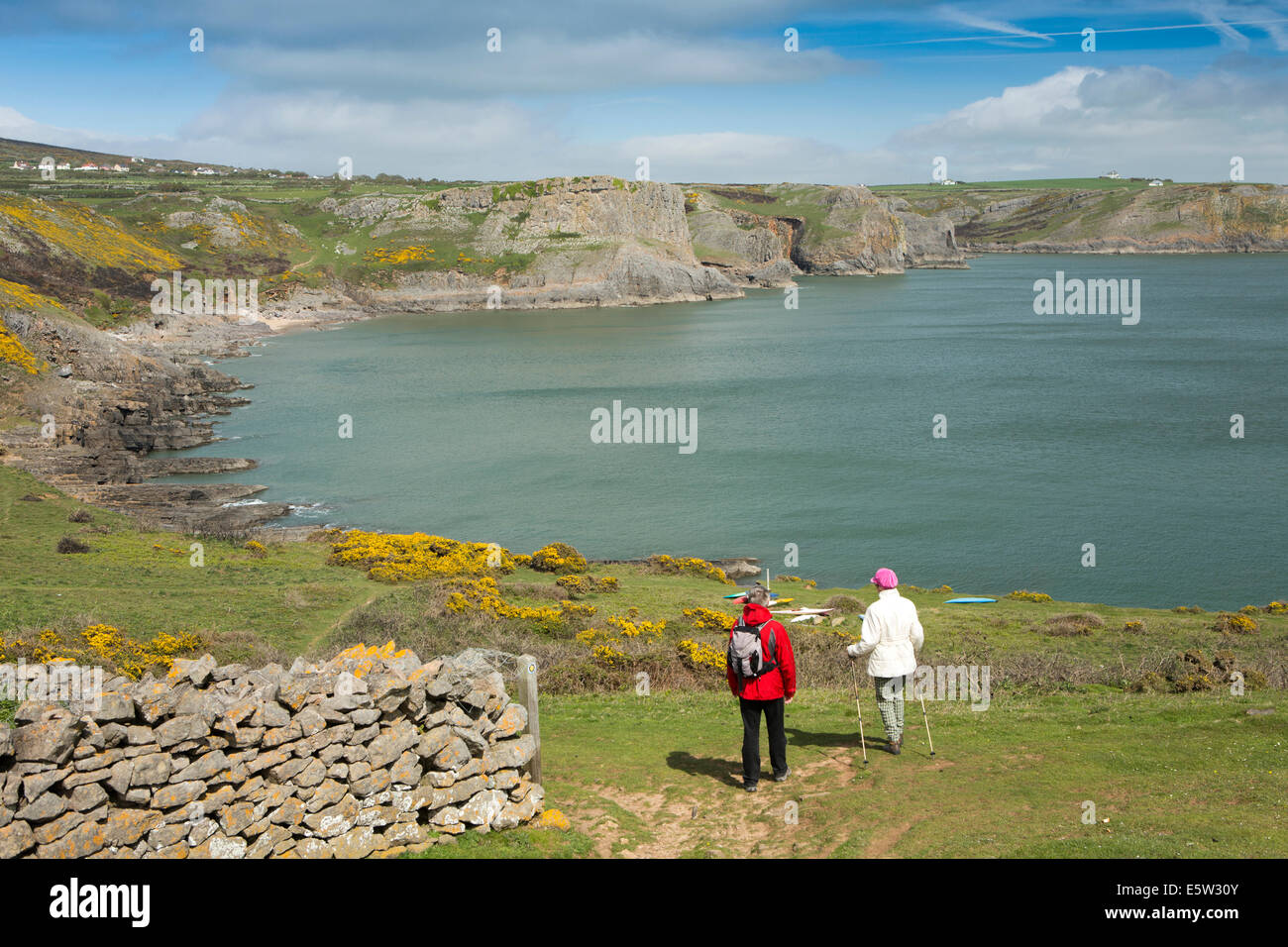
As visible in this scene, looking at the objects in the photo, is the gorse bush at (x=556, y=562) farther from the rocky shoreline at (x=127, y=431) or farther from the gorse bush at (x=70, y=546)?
the gorse bush at (x=70, y=546)

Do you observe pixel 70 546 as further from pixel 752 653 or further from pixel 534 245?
pixel 534 245

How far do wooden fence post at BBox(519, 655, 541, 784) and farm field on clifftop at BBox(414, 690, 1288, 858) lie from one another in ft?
1.58

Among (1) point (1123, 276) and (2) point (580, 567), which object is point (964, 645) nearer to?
(2) point (580, 567)

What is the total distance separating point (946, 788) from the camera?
33.2ft

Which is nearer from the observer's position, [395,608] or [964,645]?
[964,645]

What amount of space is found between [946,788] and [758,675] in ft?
8.22

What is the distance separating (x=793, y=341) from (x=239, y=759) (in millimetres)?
102713

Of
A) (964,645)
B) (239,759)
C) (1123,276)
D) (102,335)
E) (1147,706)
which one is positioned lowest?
(964,645)

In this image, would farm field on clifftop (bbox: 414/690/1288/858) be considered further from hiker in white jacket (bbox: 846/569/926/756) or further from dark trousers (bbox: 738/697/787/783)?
hiker in white jacket (bbox: 846/569/926/756)

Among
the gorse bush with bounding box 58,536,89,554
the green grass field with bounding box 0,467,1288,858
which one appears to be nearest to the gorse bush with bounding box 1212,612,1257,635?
the green grass field with bounding box 0,467,1288,858

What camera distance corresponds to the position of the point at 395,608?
22984mm

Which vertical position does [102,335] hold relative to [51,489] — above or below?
above

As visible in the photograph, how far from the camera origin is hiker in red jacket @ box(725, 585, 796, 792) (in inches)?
400
